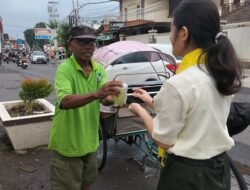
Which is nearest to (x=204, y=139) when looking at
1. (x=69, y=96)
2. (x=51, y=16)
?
(x=69, y=96)

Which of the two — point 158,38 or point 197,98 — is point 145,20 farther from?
point 197,98

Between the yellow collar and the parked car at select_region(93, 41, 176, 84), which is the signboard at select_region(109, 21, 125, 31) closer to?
the parked car at select_region(93, 41, 176, 84)

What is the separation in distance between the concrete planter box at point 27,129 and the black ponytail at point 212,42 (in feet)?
11.8

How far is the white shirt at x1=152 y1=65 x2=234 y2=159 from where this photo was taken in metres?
1.39

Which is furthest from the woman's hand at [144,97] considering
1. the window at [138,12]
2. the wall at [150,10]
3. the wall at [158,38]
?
the window at [138,12]

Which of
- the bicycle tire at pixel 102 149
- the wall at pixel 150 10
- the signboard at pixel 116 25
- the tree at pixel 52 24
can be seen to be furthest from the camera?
the tree at pixel 52 24

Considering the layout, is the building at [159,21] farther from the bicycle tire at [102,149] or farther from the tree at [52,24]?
the tree at [52,24]

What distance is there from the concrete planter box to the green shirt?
2.30m

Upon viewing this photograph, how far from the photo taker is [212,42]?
1460 mm

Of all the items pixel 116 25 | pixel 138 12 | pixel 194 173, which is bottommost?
pixel 194 173

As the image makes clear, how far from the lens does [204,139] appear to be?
4.77 ft

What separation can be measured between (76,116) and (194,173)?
113 centimetres

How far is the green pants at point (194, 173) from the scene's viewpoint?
57.9 inches

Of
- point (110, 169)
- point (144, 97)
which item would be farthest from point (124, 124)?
point (144, 97)
